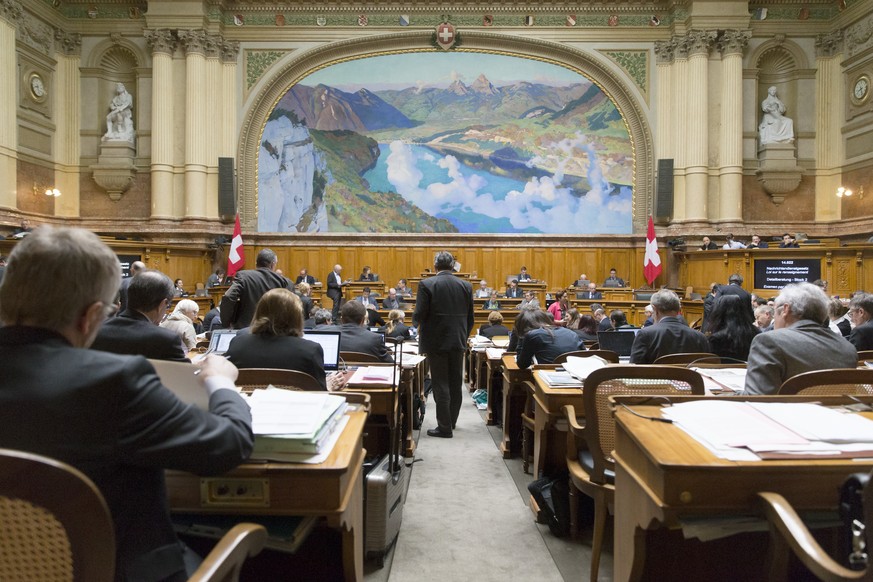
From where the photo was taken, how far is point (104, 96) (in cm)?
1527

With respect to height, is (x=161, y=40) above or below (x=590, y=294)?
above

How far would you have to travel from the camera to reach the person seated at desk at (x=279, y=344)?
9.61 feet

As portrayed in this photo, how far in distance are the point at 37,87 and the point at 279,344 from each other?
15.0 metres

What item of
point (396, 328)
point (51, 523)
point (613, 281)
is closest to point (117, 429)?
point (51, 523)

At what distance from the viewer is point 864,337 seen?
4566 millimetres

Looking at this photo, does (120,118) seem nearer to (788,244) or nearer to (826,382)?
(788,244)

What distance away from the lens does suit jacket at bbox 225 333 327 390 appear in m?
2.92

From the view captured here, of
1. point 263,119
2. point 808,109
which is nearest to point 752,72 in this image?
point 808,109

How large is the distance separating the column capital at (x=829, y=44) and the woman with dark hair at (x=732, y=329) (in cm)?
1369

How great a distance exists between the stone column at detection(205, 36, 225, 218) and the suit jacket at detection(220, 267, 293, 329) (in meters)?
10.6

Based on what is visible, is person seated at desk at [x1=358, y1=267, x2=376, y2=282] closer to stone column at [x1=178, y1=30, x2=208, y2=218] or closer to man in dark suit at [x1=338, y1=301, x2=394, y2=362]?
stone column at [x1=178, y1=30, x2=208, y2=218]

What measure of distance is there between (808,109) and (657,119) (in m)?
3.67

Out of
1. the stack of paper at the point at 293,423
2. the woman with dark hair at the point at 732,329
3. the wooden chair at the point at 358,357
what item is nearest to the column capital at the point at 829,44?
the woman with dark hair at the point at 732,329

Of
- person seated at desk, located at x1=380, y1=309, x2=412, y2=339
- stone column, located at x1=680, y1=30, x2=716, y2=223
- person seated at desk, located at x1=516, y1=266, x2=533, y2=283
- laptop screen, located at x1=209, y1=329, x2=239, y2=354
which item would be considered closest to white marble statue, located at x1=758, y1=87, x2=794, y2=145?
stone column, located at x1=680, y1=30, x2=716, y2=223
